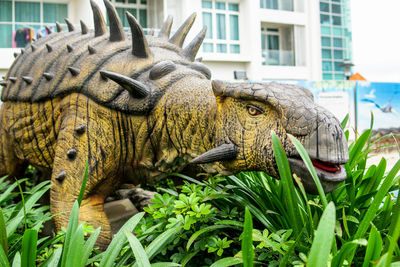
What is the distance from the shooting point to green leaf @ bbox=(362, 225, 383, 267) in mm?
1354

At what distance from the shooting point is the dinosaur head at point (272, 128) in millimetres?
1546

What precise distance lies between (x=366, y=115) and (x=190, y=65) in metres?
6.02

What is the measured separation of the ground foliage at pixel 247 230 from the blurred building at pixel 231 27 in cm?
1305

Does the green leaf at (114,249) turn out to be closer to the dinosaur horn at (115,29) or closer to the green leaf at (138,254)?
the green leaf at (138,254)

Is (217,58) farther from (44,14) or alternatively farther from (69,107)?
(69,107)

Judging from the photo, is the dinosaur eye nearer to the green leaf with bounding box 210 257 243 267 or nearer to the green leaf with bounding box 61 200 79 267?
the green leaf with bounding box 210 257 243 267

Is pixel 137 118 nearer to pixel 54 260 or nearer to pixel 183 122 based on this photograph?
pixel 183 122

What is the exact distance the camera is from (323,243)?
112 cm

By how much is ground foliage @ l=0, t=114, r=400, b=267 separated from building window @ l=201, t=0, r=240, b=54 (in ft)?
56.6

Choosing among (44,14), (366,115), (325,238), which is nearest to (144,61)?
(325,238)

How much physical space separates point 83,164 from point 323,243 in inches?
66.1


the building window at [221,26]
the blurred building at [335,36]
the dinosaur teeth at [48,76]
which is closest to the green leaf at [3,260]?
the dinosaur teeth at [48,76]

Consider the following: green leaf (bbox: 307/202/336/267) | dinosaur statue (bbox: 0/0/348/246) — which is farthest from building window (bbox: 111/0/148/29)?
green leaf (bbox: 307/202/336/267)

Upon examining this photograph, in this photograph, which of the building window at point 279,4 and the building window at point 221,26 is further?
the building window at point 279,4
